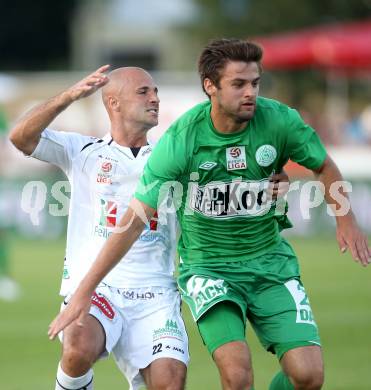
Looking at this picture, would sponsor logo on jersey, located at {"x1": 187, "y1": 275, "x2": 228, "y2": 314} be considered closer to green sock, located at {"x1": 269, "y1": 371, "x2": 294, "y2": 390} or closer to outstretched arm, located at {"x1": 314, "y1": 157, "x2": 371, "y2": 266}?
green sock, located at {"x1": 269, "y1": 371, "x2": 294, "y2": 390}

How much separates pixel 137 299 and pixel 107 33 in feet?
166

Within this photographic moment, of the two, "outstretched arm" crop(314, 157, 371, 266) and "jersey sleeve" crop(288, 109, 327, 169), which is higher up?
"jersey sleeve" crop(288, 109, 327, 169)

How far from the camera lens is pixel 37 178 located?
23.0 m

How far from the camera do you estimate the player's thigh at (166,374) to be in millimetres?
7789

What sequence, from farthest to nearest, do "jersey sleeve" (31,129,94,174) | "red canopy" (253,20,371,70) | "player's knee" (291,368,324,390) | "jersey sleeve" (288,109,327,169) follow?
1. "red canopy" (253,20,371,70)
2. "jersey sleeve" (31,129,94,174)
3. "jersey sleeve" (288,109,327,169)
4. "player's knee" (291,368,324,390)

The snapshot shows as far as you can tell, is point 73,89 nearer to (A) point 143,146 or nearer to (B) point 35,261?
(A) point 143,146

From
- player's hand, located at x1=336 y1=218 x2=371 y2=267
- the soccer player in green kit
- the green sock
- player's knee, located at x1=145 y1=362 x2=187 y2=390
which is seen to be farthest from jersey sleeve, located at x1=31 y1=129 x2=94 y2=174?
the green sock

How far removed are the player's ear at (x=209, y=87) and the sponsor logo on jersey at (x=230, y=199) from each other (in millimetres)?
594

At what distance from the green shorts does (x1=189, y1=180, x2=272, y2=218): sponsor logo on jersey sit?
0.33 m

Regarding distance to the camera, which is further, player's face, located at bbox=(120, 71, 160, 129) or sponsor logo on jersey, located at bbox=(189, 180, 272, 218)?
player's face, located at bbox=(120, 71, 160, 129)

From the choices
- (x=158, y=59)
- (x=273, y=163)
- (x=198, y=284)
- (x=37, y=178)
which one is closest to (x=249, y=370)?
(x=198, y=284)

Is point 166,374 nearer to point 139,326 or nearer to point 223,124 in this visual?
point 139,326

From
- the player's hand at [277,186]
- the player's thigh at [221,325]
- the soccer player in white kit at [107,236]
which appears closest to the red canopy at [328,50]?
the soccer player in white kit at [107,236]

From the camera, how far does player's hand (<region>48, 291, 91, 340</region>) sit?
23.8ft
